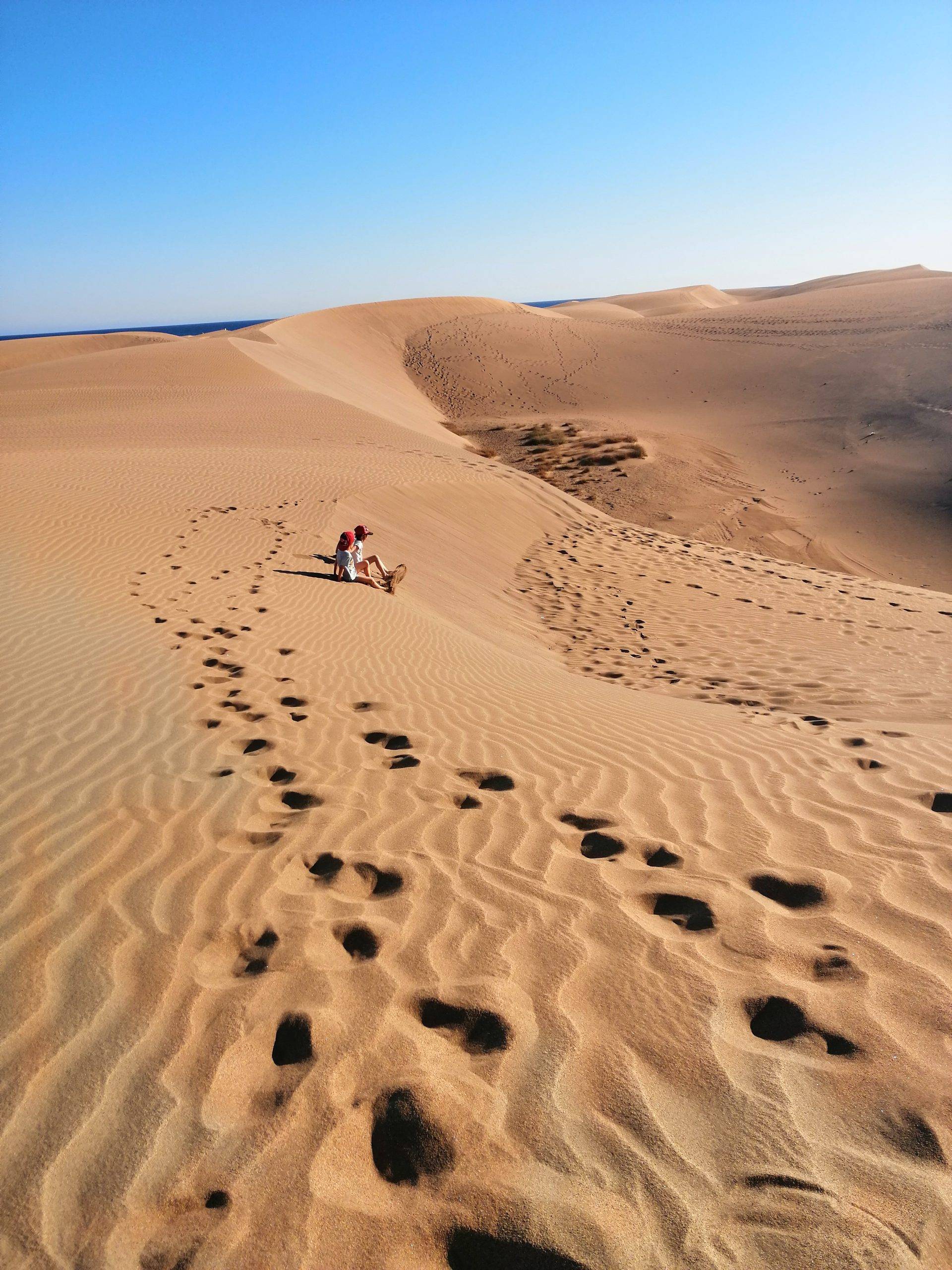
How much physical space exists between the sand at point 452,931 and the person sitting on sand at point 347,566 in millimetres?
253

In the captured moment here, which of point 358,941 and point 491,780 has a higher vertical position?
point 358,941

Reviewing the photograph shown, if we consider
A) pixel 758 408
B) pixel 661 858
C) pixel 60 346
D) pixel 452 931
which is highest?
pixel 60 346

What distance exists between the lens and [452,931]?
2.95 meters

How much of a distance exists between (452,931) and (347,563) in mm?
7294

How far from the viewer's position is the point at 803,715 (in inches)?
250

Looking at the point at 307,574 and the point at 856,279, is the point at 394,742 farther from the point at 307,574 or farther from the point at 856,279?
the point at 856,279

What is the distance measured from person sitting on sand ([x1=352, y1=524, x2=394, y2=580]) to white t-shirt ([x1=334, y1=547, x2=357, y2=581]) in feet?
A: 0.30

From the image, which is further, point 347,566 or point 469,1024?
point 347,566


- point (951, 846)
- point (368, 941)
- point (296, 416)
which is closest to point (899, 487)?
point (296, 416)

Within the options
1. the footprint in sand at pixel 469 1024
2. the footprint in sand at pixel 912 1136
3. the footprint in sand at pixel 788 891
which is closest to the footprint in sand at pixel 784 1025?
the footprint in sand at pixel 912 1136

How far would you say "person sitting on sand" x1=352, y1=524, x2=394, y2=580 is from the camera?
9969 mm

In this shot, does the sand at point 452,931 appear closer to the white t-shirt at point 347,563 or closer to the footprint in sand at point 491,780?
the footprint in sand at point 491,780

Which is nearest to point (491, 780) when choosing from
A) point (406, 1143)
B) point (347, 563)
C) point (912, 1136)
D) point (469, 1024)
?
point (469, 1024)

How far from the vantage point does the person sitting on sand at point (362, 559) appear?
32.7 feet
